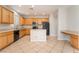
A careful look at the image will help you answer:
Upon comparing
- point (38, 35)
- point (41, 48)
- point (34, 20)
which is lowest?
point (41, 48)

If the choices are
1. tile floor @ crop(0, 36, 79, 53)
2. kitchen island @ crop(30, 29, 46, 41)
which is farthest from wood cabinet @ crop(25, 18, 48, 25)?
tile floor @ crop(0, 36, 79, 53)

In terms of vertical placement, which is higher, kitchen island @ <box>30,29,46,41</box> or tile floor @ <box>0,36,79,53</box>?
kitchen island @ <box>30,29,46,41</box>

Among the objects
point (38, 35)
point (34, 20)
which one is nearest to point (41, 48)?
point (38, 35)

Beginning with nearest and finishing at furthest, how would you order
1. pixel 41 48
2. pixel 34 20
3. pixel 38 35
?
pixel 41 48 < pixel 38 35 < pixel 34 20

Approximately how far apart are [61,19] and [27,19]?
5.93m

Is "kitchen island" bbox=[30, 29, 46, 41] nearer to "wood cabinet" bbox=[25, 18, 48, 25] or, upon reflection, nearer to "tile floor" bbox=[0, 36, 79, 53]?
"tile floor" bbox=[0, 36, 79, 53]

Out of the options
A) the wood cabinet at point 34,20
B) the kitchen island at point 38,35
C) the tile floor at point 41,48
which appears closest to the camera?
the tile floor at point 41,48

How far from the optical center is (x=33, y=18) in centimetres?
1337

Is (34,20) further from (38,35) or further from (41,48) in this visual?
(41,48)

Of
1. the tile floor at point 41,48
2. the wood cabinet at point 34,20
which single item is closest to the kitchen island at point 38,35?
the tile floor at point 41,48

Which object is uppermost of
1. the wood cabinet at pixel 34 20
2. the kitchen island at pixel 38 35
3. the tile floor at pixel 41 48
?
the wood cabinet at pixel 34 20

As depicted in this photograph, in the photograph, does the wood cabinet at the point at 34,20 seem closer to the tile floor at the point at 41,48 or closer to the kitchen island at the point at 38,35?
the kitchen island at the point at 38,35

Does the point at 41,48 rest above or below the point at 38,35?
below
